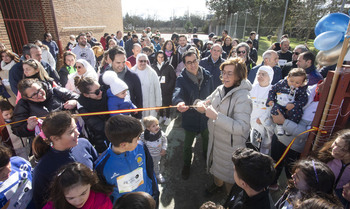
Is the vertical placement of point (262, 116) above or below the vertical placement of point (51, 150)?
below

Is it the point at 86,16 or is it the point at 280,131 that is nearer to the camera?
the point at 280,131

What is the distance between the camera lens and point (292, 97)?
2.71m

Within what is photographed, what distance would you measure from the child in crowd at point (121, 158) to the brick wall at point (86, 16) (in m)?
10.2

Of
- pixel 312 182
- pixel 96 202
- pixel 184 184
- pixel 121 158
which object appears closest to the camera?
pixel 96 202

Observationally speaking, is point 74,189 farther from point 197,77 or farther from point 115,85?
point 197,77

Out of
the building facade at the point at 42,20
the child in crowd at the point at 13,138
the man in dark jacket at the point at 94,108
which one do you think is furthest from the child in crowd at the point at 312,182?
the building facade at the point at 42,20

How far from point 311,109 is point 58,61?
10574 mm

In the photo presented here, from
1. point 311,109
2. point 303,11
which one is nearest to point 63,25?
point 311,109

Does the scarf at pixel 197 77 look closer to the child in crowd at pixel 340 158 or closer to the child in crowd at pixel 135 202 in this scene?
the child in crowd at pixel 340 158

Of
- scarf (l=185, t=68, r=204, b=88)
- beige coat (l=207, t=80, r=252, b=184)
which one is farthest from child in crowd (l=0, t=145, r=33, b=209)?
scarf (l=185, t=68, r=204, b=88)

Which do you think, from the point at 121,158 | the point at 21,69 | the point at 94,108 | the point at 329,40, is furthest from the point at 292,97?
the point at 21,69

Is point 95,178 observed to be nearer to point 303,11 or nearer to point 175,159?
point 175,159

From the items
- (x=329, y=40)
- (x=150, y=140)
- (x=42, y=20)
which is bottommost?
(x=150, y=140)

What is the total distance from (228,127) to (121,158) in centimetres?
130
